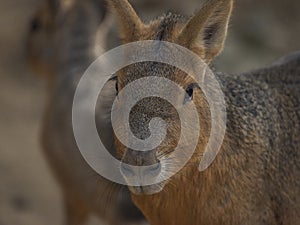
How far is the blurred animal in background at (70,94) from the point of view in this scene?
6457mm

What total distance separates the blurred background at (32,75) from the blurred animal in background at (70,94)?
460 millimetres

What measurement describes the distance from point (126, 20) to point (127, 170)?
926mm

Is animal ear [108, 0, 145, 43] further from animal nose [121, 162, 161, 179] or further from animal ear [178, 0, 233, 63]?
animal nose [121, 162, 161, 179]

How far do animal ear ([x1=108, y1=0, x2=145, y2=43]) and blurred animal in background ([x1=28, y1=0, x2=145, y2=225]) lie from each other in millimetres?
1470

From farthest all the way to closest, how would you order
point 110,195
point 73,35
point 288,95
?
point 73,35 → point 110,195 → point 288,95

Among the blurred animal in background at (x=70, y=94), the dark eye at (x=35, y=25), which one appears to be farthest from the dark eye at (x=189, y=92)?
the dark eye at (x=35, y=25)

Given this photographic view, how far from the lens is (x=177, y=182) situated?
4.50 m

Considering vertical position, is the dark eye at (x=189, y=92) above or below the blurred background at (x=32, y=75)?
above

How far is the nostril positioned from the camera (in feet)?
13.0

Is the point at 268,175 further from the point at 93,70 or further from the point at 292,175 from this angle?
the point at 93,70

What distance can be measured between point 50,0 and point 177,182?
3717 mm

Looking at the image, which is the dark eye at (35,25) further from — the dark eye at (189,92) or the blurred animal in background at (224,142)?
the dark eye at (189,92)

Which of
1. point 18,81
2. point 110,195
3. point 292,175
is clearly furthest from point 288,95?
point 18,81

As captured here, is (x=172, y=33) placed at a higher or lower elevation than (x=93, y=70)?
higher
